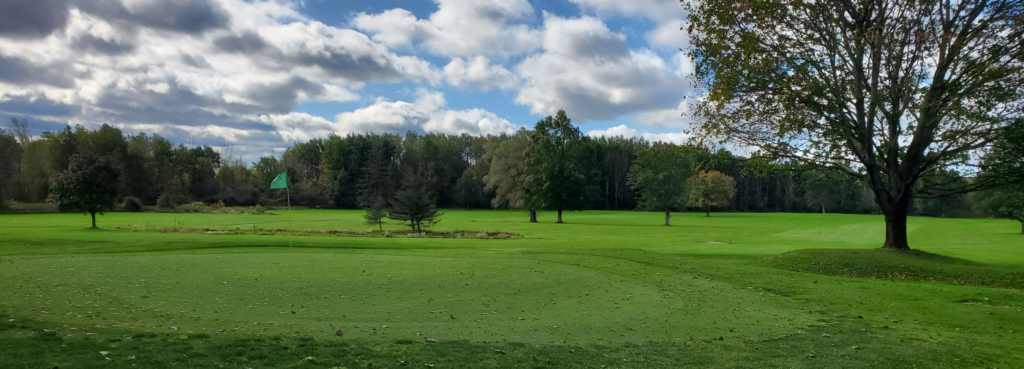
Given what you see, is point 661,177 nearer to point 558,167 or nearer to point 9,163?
point 558,167

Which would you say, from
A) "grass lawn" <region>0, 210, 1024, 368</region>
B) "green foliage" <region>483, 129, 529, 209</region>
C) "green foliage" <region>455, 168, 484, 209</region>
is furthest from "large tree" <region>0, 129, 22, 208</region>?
"grass lawn" <region>0, 210, 1024, 368</region>

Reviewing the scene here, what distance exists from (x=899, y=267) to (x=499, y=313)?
14.6 m

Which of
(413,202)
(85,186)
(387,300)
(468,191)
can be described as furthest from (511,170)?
(387,300)

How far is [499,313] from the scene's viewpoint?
934 centimetres

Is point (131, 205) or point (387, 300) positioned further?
point (131, 205)

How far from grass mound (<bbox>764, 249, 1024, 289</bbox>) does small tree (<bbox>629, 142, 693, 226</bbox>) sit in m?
41.6

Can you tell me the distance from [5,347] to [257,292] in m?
4.77

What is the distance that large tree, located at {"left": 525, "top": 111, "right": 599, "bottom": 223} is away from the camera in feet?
189

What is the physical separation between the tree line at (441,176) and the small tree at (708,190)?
7.9 inches

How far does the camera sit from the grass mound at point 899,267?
610 inches

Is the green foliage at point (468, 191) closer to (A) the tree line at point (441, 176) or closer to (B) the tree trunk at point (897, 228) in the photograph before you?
(A) the tree line at point (441, 176)

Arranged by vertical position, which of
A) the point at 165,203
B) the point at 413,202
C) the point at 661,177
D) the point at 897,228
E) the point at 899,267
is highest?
the point at 661,177

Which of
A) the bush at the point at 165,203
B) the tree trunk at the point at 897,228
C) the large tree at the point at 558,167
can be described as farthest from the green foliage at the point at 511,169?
the bush at the point at 165,203

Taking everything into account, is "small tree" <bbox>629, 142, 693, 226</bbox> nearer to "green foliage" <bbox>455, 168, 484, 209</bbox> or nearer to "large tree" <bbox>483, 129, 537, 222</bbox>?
"large tree" <bbox>483, 129, 537, 222</bbox>
